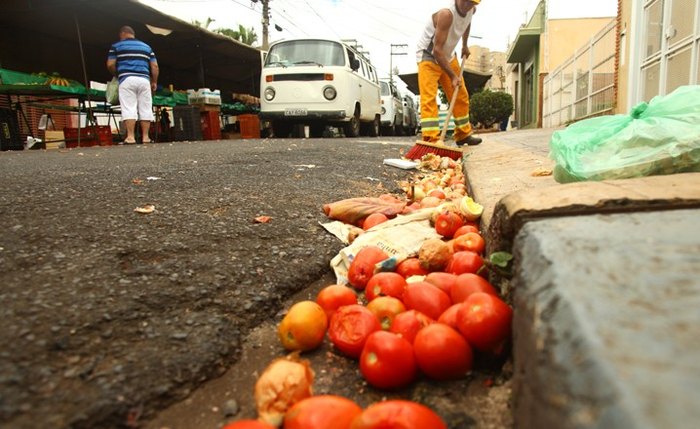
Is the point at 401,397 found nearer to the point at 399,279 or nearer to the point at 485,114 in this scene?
the point at 399,279

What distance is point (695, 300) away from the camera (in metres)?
0.71

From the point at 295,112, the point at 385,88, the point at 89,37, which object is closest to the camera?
the point at 295,112

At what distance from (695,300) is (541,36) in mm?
21654

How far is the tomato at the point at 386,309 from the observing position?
139 cm

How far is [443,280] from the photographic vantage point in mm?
1544

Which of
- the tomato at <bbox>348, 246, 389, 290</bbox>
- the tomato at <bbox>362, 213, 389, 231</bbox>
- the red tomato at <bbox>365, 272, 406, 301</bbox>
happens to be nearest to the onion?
the red tomato at <bbox>365, 272, 406, 301</bbox>

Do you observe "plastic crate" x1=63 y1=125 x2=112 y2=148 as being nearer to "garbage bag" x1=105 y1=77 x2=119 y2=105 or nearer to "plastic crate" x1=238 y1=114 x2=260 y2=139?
"garbage bag" x1=105 y1=77 x2=119 y2=105

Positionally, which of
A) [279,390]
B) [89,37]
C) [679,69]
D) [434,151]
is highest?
[89,37]

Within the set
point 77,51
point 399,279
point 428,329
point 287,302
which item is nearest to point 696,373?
point 428,329

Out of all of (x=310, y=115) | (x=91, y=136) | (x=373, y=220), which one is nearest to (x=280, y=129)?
(x=310, y=115)

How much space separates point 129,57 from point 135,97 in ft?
2.13

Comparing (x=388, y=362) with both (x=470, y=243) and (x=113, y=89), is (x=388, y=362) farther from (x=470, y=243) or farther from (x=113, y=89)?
(x=113, y=89)

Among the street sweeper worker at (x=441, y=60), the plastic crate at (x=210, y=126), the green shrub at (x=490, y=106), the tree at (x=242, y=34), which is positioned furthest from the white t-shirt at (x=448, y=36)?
the tree at (x=242, y=34)

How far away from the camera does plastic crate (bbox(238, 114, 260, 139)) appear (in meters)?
12.5
